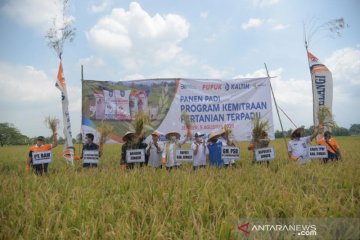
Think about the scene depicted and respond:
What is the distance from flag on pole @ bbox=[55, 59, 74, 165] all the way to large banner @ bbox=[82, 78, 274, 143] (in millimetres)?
803

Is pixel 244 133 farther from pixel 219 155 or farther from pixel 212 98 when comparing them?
pixel 219 155

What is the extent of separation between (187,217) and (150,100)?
7.35 metres

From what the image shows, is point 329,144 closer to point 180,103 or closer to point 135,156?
point 180,103

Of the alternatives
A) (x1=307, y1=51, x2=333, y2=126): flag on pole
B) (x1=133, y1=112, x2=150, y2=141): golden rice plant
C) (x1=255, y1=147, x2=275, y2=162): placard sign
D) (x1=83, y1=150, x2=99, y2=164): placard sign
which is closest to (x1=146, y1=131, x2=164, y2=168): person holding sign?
(x1=133, y1=112, x2=150, y2=141): golden rice plant

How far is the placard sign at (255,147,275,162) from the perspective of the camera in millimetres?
6762

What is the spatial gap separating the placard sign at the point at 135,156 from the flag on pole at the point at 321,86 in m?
5.17

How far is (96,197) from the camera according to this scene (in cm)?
391

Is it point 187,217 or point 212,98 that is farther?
point 212,98

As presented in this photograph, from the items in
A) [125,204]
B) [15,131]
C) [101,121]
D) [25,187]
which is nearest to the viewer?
[125,204]

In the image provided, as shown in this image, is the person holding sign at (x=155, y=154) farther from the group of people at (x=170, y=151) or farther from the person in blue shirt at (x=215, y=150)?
the person in blue shirt at (x=215, y=150)

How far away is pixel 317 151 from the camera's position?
7.23 meters

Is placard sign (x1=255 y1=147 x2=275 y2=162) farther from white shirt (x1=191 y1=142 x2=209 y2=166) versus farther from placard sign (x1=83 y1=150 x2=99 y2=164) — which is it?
placard sign (x1=83 y1=150 x2=99 y2=164)

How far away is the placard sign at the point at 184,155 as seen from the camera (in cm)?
662

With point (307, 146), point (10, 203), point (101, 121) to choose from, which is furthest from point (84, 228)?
point (101, 121)
